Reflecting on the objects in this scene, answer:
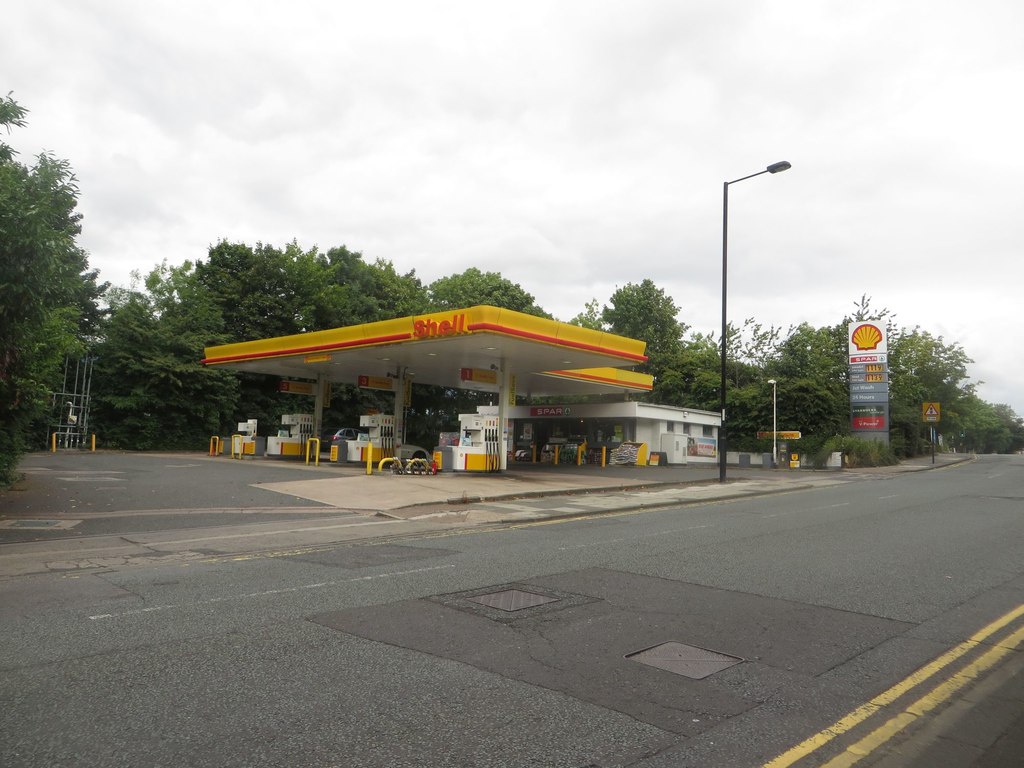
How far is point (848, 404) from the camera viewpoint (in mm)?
46875

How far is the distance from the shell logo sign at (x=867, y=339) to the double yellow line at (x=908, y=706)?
40547 mm

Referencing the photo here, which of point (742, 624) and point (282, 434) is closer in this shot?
point (742, 624)

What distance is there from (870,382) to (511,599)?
4174cm

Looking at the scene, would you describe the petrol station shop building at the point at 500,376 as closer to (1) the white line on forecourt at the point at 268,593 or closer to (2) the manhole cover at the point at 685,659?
(1) the white line on forecourt at the point at 268,593

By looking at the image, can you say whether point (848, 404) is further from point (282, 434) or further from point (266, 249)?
point (266, 249)

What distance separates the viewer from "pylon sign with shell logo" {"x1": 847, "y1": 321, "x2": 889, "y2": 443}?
140ft

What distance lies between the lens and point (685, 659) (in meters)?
5.38

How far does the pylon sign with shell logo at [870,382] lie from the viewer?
4256 centimetres

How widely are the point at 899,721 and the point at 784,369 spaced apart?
51.3 meters

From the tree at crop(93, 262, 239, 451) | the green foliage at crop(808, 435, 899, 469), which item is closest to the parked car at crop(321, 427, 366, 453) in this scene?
the tree at crop(93, 262, 239, 451)

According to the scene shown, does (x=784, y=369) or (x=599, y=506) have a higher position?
(x=784, y=369)

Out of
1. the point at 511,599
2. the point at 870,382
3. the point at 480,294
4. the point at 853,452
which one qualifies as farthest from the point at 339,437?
the point at 870,382

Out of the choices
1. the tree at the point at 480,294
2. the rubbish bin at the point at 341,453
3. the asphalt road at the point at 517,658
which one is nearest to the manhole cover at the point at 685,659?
the asphalt road at the point at 517,658

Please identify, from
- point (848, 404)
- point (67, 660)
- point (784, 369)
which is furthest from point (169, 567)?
point (784, 369)
